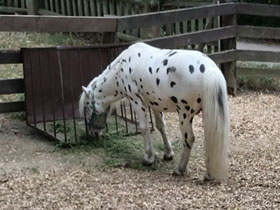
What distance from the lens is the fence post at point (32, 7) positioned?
1402cm

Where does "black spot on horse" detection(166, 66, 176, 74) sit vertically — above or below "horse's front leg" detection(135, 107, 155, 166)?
above

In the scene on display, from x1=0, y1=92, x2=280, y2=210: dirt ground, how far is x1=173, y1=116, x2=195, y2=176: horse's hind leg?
0.31ft

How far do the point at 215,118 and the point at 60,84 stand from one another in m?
2.69

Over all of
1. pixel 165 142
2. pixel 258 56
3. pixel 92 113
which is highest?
pixel 258 56

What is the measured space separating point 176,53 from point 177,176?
1240 mm

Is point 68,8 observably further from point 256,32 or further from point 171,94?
point 171,94

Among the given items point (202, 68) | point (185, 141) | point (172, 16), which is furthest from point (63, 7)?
point (202, 68)

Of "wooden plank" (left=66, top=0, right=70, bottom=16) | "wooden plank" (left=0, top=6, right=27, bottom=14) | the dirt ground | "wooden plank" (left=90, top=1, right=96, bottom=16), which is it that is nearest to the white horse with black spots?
the dirt ground

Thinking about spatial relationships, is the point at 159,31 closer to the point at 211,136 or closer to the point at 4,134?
the point at 4,134

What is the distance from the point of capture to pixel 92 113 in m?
6.27

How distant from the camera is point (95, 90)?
6.28 metres

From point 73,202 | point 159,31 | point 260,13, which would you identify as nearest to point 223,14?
point 260,13

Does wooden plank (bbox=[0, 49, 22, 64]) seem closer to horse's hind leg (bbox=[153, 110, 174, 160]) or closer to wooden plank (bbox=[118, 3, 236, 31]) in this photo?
wooden plank (bbox=[118, 3, 236, 31])

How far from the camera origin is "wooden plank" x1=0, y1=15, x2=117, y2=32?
6695 millimetres
